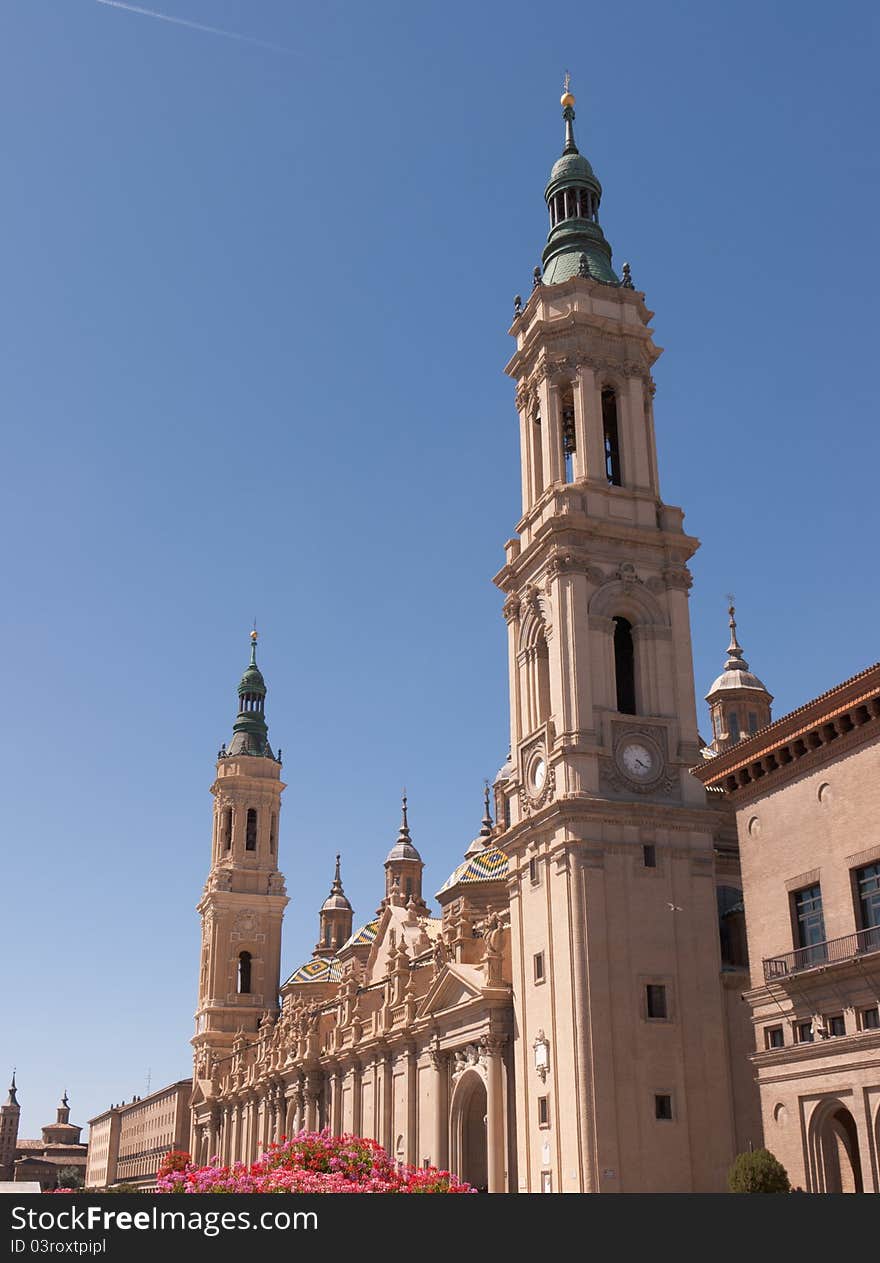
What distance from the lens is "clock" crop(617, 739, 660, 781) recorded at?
146 feet

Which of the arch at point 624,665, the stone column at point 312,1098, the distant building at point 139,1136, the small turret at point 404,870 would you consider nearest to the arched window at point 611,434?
the arch at point 624,665

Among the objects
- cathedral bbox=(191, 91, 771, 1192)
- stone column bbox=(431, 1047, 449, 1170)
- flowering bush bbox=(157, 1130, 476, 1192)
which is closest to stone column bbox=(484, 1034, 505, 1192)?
cathedral bbox=(191, 91, 771, 1192)

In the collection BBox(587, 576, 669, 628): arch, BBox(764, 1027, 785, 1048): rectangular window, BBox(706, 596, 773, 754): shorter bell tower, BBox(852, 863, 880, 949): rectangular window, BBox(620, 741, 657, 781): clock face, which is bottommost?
BBox(764, 1027, 785, 1048): rectangular window

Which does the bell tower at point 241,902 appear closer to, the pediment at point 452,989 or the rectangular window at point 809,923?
the pediment at point 452,989

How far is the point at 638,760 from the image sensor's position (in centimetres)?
4491

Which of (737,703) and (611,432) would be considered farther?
(737,703)

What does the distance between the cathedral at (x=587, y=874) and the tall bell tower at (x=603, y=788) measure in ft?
0.25

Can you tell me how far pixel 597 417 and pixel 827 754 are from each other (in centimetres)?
1991

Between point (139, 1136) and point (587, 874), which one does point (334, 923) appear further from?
point (587, 874)

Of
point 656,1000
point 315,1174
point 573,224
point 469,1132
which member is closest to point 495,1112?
point 469,1132

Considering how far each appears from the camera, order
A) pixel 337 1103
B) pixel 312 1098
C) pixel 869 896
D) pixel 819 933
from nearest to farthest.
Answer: pixel 869 896
pixel 819 933
pixel 337 1103
pixel 312 1098

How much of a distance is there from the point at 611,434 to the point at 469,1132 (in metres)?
27.4

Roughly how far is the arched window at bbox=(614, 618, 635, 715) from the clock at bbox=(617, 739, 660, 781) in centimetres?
158

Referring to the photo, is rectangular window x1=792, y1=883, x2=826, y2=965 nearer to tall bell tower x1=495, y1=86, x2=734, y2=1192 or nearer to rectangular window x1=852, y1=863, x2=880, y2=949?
rectangular window x1=852, y1=863, x2=880, y2=949
